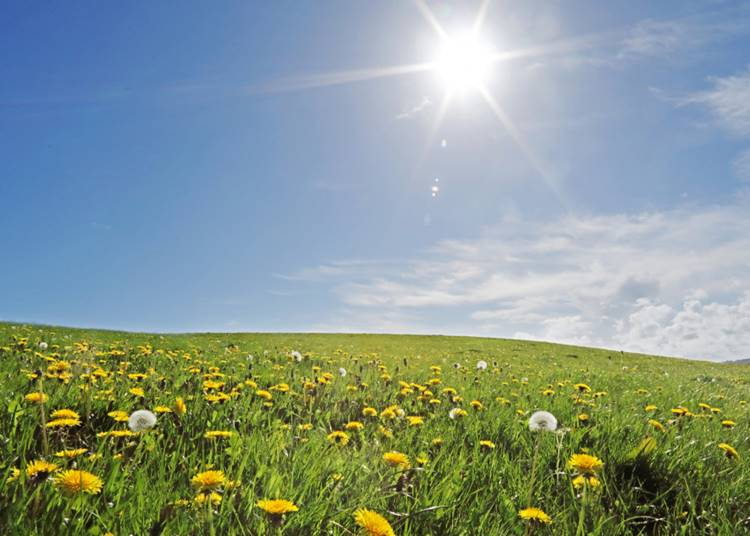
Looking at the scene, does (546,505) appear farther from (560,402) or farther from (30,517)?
(560,402)

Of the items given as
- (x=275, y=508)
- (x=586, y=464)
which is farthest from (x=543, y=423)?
A: (x=275, y=508)

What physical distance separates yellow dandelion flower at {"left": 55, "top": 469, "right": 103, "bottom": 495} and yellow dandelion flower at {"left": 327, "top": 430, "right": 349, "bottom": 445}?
65.9 inches

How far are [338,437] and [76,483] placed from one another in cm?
198

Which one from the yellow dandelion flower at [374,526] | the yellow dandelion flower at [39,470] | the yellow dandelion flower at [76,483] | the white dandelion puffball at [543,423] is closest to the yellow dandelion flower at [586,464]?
the white dandelion puffball at [543,423]

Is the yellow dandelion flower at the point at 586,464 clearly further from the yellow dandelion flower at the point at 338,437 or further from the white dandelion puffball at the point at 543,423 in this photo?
the yellow dandelion flower at the point at 338,437

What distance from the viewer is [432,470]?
9.53 feet

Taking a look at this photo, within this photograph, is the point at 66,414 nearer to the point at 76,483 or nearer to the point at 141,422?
the point at 141,422

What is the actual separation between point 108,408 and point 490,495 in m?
3.11

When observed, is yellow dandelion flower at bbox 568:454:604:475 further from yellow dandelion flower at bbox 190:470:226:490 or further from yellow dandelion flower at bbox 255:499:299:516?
yellow dandelion flower at bbox 190:470:226:490

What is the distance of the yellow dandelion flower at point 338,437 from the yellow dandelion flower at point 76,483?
1674mm

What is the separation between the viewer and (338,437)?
3574 millimetres

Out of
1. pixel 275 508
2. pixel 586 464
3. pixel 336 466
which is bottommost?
pixel 336 466

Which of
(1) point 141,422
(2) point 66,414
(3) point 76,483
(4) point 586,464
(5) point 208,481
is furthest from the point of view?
(2) point 66,414

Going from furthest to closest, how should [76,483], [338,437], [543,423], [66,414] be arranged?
[338,437] < [543,423] < [66,414] < [76,483]
